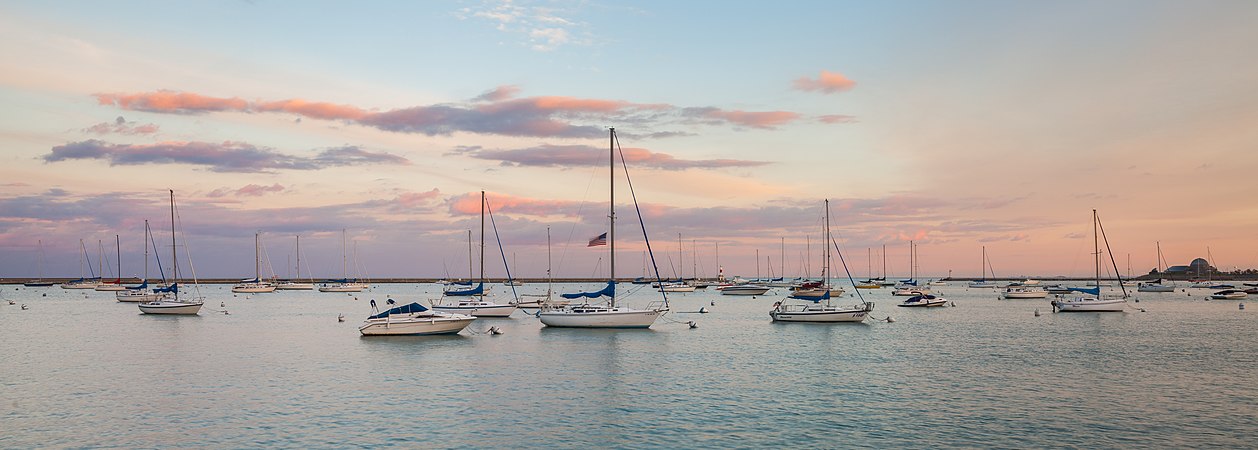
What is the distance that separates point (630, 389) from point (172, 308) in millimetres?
69403

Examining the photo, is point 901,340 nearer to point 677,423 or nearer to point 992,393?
point 992,393

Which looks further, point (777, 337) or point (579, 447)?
point (777, 337)

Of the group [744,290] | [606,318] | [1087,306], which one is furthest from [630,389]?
[744,290]

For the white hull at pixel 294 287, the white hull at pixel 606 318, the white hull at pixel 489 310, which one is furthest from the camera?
the white hull at pixel 294 287

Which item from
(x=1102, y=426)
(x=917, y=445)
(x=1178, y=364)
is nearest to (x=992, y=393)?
(x=1102, y=426)

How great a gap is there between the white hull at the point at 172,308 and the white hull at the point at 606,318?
45.3m

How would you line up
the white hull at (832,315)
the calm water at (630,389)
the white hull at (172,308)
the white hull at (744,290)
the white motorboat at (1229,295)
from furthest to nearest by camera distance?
the white hull at (744,290) < the white motorboat at (1229,295) < the white hull at (172,308) < the white hull at (832,315) < the calm water at (630,389)

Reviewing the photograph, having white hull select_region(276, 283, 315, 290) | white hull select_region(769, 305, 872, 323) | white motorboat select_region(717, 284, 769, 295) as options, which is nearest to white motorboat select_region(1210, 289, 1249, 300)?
white motorboat select_region(717, 284, 769, 295)

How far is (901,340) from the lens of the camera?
5734cm

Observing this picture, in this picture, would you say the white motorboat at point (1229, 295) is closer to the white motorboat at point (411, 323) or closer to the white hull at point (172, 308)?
the white motorboat at point (411, 323)

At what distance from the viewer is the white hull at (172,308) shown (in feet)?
281

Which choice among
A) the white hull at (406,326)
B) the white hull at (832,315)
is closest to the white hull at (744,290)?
the white hull at (832,315)

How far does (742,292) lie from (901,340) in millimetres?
109488

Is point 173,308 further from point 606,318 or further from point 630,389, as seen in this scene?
point 630,389
